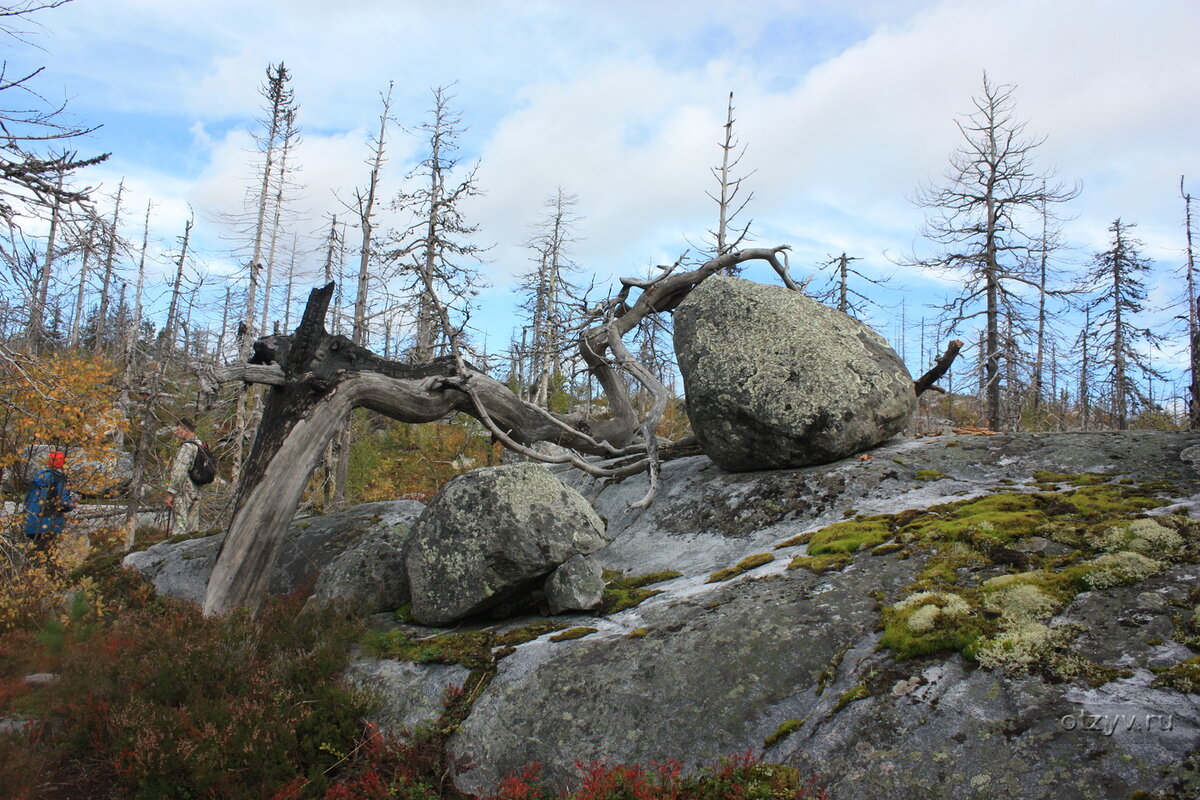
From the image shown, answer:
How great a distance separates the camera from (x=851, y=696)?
4473 mm

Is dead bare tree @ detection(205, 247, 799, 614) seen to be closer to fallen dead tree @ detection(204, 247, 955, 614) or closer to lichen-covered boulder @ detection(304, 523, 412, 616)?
fallen dead tree @ detection(204, 247, 955, 614)

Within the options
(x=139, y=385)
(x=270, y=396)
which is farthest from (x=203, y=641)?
(x=139, y=385)

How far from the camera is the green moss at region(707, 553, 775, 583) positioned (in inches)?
281

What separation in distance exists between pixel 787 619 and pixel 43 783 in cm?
613

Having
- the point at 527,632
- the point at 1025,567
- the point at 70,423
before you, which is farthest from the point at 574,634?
the point at 70,423

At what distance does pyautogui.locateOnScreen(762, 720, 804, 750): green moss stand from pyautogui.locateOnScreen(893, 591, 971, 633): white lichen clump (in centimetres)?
111

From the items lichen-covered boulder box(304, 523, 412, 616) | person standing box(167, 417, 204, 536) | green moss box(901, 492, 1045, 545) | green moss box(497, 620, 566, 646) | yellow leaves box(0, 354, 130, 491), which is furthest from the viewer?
person standing box(167, 417, 204, 536)

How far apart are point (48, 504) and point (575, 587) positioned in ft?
29.8

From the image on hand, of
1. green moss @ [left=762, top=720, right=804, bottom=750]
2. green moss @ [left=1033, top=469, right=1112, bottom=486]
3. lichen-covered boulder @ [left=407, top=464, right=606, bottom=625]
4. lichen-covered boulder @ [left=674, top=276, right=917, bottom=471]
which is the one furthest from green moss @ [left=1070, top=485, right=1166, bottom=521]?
lichen-covered boulder @ [left=407, top=464, right=606, bottom=625]

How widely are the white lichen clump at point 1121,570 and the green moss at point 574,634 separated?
413 centimetres

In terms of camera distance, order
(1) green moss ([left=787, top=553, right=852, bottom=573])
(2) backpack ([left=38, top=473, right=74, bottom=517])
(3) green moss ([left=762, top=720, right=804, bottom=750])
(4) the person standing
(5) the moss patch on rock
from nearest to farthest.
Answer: (5) the moss patch on rock
(3) green moss ([left=762, top=720, right=804, bottom=750])
(1) green moss ([left=787, top=553, right=852, bottom=573])
(2) backpack ([left=38, top=473, right=74, bottom=517])
(4) the person standing

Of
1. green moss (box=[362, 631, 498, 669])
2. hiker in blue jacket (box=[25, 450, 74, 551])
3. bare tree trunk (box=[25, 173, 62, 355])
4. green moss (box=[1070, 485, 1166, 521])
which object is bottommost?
green moss (box=[362, 631, 498, 669])

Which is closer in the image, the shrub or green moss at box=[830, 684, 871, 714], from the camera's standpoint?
green moss at box=[830, 684, 871, 714]

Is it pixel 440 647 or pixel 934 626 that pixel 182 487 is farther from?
pixel 934 626
